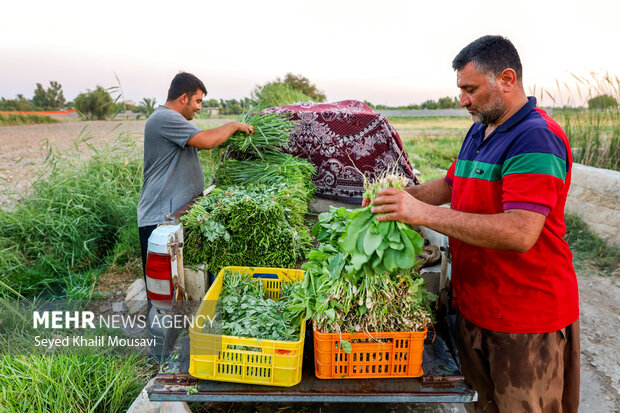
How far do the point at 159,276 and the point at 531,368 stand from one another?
1.85 metres

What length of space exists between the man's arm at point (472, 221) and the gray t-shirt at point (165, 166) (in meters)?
2.06

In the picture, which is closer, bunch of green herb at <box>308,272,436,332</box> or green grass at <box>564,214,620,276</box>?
bunch of green herb at <box>308,272,436,332</box>

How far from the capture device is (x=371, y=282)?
5.66ft

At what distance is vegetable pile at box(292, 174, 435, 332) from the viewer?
5.17 ft

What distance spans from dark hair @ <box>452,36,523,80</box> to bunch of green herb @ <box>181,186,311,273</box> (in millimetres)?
1367

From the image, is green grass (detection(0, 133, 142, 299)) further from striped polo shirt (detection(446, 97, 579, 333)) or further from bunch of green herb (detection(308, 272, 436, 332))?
striped polo shirt (detection(446, 97, 579, 333))

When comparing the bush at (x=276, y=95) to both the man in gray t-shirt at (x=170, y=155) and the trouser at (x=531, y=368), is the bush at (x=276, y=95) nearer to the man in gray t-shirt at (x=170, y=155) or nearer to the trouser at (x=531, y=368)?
the man in gray t-shirt at (x=170, y=155)

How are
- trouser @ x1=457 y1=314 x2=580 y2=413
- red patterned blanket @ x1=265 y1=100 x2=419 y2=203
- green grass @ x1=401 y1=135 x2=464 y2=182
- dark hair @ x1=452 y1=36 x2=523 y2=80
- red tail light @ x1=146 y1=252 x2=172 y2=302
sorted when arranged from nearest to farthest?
dark hair @ x1=452 y1=36 x2=523 y2=80
trouser @ x1=457 y1=314 x2=580 y2=413
red tail light @ x1=146 y1=252 x2=172 y2=302
red patterned blanket @ x1=265 y1=100 x2=419 y2=203
green grass @ x1=401 y1=135 x2=464 y2=182

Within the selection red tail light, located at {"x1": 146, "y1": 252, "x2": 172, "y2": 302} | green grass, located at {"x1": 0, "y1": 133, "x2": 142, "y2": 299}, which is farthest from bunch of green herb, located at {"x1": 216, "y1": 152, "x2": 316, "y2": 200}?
green grass, located at {"x1": 0, "y1": 133, "x2": 142, "y2": 299}

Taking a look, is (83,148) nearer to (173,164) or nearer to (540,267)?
(173,164)

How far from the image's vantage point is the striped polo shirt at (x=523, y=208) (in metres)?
1.53

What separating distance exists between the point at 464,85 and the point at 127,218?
4.44m

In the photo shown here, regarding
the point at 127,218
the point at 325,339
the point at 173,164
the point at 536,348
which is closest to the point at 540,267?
the point at 536,348

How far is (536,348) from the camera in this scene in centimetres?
181
